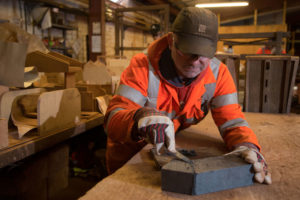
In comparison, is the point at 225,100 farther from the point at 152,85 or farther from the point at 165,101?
the point at 152,85

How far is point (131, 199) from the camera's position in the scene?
1016 millimetres

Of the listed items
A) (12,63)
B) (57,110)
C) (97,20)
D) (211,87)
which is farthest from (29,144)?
(97,20)

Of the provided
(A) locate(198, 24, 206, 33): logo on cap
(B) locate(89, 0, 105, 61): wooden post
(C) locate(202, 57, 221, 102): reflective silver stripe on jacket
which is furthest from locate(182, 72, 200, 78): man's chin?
(B) locate(89, 0, 105, 61): wooden post

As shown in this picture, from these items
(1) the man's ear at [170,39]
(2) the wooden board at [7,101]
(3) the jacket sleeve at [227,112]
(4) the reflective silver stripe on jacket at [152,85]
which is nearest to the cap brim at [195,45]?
(1) the man's ear at [170,39]

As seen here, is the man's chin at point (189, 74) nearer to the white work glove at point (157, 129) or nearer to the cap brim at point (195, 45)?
the cap brim at point (195, 45)

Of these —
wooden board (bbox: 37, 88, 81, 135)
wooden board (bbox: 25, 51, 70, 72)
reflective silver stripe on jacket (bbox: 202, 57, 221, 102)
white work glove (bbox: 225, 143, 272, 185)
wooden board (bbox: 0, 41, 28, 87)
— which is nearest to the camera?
white work glove (bbox: 225, 143, 272, 185)

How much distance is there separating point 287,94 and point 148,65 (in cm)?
188

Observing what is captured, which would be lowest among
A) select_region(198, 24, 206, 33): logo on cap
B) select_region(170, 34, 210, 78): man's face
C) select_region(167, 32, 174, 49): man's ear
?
select_region(170, 34, 210, 78): man's face

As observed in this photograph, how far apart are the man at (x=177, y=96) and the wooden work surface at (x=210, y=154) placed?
9 cm

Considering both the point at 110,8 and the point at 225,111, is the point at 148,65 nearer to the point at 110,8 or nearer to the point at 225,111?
the point at 225,111

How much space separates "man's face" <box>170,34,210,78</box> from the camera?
1.45 m

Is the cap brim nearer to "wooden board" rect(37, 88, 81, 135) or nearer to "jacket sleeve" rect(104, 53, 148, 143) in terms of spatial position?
"jacket sleeve" rect(104, 53, 148, 143)

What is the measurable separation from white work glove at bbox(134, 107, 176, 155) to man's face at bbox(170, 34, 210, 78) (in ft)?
1.39

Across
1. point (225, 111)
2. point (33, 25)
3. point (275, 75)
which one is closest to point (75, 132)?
point (225, 111)
